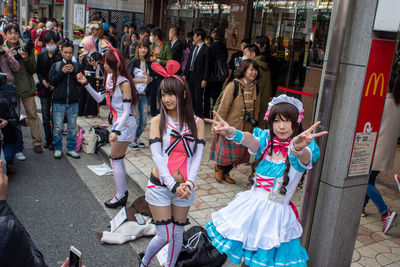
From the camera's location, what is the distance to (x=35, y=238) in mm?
4023

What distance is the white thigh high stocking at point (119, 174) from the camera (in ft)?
15.6

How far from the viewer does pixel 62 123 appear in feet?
21.4

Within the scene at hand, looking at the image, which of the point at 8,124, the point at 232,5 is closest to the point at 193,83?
the point at 232,5

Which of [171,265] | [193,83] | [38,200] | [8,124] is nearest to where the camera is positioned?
[171,265]

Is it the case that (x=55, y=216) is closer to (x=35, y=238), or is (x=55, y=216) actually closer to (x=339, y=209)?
(x=35, y=238)

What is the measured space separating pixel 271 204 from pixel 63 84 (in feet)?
15.4

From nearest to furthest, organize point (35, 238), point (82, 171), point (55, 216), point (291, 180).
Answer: point (291, 180) → point (35, 238) → point (55, 216) → point (82, 171)

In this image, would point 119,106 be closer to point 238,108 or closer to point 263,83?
point 238,108

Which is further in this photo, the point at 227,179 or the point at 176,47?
the point at 176,47

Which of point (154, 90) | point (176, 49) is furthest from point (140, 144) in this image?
point (176, 49)

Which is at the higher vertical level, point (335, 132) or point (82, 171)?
point (335, 132)

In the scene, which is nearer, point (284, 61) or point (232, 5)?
point (284, 61)

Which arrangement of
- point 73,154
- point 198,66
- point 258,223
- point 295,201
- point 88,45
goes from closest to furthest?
point 258,223 → point 295,201 → point 73,154 → point 88,45 → point 198,66

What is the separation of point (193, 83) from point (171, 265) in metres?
5.76
